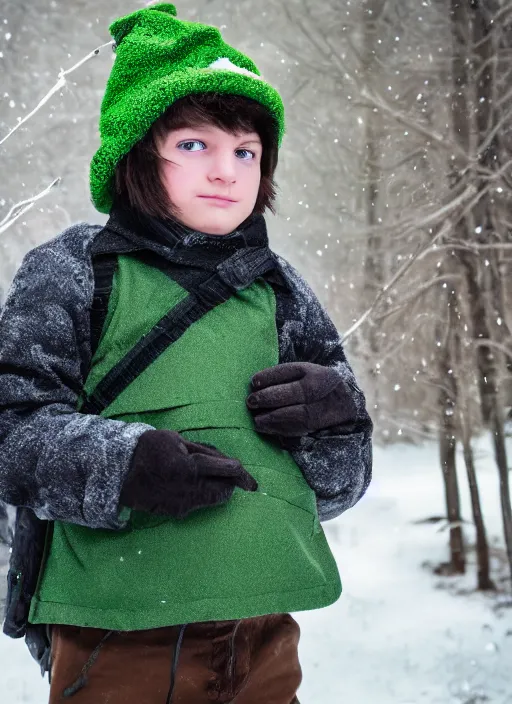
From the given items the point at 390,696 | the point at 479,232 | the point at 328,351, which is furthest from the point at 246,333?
the point at 479,232

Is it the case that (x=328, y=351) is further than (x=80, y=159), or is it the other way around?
(x=80, y=159)

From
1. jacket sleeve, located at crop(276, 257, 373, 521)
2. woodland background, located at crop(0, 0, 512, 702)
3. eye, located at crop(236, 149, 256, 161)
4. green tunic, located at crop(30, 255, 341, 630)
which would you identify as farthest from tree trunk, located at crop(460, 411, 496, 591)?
eye, located at crop(236, 149, 256, 161)

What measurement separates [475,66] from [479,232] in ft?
1.66

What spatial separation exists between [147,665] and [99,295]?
47 cm

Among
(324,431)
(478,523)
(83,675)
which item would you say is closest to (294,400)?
(324,431)

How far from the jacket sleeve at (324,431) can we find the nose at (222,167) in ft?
0.62

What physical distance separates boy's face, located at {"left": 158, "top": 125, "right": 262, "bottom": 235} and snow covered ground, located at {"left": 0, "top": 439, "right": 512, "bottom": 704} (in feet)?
4.71

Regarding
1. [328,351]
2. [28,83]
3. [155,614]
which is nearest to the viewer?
[155,614]

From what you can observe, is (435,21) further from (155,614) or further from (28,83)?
(155,614)

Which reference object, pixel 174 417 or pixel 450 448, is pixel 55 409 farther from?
pixel 450 448

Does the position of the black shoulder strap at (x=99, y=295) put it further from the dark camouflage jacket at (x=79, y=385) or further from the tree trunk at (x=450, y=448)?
the tree trunk at (x=450, y=448)

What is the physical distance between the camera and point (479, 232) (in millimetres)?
2555

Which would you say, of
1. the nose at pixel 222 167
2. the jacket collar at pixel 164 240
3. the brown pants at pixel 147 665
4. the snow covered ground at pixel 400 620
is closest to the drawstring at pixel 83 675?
the brown pants at pixel 147 665

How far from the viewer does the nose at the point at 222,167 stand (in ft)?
3.57
